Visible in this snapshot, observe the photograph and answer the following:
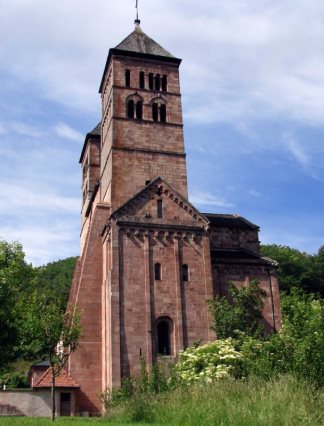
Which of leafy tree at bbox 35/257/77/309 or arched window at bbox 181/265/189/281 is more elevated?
leafy tree at bbox 35/257/77/309

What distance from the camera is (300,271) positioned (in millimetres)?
73625

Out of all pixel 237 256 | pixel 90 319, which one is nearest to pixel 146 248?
pixel 90 319

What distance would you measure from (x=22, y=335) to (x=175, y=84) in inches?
885

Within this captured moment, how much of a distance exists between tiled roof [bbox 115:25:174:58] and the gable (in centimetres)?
1211

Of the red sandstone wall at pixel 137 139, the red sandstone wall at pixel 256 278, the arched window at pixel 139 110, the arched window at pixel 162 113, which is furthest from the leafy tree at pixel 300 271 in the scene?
the arched window at pixel 139 110

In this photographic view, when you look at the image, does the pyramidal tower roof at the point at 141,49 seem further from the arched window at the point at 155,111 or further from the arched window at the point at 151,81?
the arched window at the point at 155,111

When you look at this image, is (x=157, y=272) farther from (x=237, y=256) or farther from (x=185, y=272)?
(x=237, y=256)

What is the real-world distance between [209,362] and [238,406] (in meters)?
11.9

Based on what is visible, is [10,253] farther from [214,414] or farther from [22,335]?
[214,414]

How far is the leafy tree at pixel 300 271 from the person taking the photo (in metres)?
70.9

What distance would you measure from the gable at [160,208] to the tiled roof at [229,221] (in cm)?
662

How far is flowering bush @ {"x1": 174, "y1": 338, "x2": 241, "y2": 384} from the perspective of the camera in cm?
2681

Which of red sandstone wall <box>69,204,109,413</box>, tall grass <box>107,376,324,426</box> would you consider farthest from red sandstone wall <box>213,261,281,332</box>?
tall grass <box>107,376,324,426</box>

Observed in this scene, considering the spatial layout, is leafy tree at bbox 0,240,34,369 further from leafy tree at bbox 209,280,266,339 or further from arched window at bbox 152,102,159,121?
arched window at bbox 152,102,159,121
